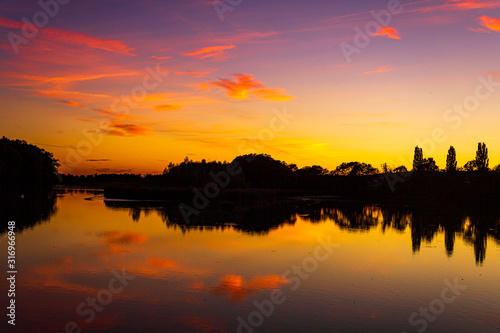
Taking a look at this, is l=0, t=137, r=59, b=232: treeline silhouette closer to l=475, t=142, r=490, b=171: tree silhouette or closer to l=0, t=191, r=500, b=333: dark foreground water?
l=0, t=191, r=500, b=333: dark foreground water

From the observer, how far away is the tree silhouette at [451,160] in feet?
355

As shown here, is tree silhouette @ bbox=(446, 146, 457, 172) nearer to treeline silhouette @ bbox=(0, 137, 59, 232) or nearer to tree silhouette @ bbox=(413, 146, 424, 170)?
tree silhouette @ bbox=(413, 146, 424, 170)

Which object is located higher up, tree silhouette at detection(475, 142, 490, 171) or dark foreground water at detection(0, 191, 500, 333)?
tree silhouette at detection(475, 142, 490, 171)

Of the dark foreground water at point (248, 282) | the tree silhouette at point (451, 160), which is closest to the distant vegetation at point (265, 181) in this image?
the tree silhouette at point (451, 160)

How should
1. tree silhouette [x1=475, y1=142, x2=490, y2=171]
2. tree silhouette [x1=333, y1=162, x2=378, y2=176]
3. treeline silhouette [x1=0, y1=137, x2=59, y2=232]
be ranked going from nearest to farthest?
treeline silhouette [x1=0, y1=137, x2=59, y2=232] → tree silhouette [x1=475, y1=142, x2=490, y2=171] → tree silhouette [x1=333, y1=162, x2=378, y2=176]

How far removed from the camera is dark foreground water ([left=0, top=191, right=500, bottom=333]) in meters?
11.6

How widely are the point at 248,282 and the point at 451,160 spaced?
105 metres

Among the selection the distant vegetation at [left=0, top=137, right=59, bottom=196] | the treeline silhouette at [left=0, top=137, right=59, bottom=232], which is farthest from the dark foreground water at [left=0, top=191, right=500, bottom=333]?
the distant vegetation at [left=0, top=137, right=59, bottom=196]

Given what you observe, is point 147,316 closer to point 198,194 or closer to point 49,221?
point 49,221

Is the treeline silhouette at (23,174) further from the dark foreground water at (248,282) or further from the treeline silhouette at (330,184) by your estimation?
the dark foreground water at (248,282)

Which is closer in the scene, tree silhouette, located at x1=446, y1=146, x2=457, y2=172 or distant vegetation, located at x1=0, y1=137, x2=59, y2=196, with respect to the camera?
distant vegetation, located at x1=0, y1=137, x2=59, y2=196

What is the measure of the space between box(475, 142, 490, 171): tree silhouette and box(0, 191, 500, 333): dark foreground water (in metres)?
76.3

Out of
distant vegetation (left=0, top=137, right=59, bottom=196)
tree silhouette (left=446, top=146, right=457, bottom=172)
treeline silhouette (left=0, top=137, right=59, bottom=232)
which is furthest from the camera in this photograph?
tree silhouette (left=446, top=146, right=457, bottom=172)

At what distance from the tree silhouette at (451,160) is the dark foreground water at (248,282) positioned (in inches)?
3367
